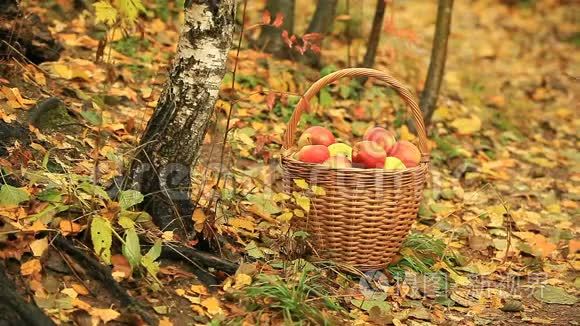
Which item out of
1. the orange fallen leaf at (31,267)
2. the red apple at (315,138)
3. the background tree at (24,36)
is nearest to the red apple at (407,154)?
the red apple at (315,138)

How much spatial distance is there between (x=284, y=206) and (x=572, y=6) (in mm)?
7608

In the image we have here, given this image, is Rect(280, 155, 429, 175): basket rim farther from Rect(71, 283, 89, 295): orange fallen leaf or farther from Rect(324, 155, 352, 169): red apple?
Rect(71, 283, 89, 295): orange fallen leaf

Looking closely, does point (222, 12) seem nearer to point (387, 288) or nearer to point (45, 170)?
point (45, 170)

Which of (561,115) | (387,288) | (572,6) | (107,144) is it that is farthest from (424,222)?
(572,6)

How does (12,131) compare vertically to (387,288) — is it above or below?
above

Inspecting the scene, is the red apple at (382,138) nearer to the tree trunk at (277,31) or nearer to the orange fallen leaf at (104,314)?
the orange fallen leaf at (104,314)

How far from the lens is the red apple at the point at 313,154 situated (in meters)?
3.49

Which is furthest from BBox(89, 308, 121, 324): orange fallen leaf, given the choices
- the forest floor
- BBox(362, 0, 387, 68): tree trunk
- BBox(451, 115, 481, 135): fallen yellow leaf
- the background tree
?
BBox(451, 115, 481, 135): fallen yellow leaf

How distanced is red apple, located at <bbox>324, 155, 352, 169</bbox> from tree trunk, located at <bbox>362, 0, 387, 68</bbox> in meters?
2.37

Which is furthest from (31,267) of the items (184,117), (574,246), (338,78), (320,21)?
(320,21)

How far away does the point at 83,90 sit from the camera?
4652 mm

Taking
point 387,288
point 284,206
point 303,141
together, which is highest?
point 303,141

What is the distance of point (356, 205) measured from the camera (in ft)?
11.3

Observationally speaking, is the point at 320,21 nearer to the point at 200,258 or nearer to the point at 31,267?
the point at 200,258
